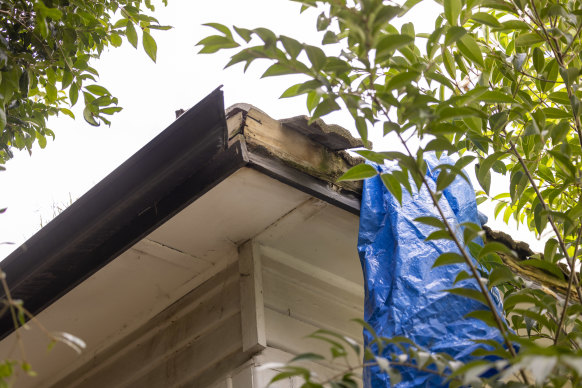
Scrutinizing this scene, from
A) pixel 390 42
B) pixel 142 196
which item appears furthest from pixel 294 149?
pixel 390 42

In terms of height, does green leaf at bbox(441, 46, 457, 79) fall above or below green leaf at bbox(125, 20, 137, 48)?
below

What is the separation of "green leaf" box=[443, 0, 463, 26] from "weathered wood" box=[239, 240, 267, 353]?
1.13m

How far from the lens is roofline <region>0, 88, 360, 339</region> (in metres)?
2.22

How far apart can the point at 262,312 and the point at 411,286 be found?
0.61 metres

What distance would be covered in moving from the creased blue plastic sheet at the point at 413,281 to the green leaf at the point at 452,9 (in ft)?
A: 2.15

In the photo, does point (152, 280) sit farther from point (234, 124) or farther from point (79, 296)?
point (234, 124)

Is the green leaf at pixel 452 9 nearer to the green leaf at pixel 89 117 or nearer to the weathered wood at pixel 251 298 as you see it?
the weathered wood at pixel 251 298

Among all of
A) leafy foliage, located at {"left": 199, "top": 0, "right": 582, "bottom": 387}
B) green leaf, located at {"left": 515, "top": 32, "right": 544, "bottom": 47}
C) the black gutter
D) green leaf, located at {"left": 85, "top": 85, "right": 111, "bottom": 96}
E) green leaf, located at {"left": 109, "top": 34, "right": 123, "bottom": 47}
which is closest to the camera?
leafy foliage, located at {"left": 199, "top": 0, "right": 582, "bottom": 387}

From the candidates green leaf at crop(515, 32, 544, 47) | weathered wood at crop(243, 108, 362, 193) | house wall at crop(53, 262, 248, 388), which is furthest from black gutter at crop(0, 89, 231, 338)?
green leaf at crop(515, 32, 544, 47)

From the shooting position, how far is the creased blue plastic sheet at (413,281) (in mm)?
2035

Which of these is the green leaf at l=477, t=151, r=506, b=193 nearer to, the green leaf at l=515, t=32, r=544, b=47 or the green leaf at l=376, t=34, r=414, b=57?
the green leaf at l=515, t=32, r=544, b=47

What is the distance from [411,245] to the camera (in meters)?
2.28

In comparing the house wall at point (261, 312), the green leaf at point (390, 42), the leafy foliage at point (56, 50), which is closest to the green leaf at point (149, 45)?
the leafy foliage at point (56, 50)

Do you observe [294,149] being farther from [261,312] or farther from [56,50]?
[56,50]
